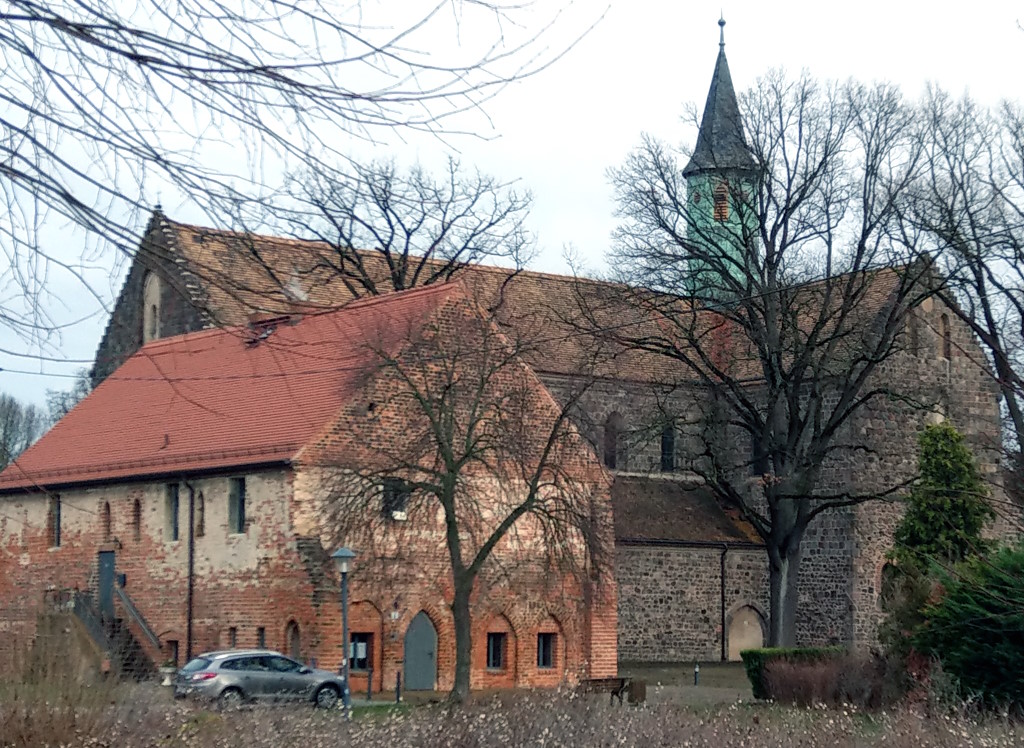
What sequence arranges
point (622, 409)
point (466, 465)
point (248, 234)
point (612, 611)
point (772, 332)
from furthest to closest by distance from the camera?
point (622, 409) → point (772, 332) → point (612, 611) → point (466, 465) → point (248, 234)

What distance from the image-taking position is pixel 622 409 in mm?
51938

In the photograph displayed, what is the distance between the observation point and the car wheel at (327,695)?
30234 mm

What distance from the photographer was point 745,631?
1933 inches

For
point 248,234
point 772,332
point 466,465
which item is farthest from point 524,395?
point 248,234

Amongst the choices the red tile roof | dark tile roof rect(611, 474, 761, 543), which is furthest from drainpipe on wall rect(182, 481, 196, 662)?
dark tile roof rect(611, 474, 761, 543)

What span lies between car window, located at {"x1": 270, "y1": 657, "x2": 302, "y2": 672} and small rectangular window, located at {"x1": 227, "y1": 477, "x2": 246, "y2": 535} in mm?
5036

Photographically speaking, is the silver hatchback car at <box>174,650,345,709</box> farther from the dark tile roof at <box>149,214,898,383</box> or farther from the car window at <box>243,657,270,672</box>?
the dark tile roof at <box>149,214,898,383</box>

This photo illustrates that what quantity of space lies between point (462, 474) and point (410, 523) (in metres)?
1.99

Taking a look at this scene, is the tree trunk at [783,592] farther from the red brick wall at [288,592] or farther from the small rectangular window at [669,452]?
the small rectangular window at [669,452]

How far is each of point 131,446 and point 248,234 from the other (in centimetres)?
3331

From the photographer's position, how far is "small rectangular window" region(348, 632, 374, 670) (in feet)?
111

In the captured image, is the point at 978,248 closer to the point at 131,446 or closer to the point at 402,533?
the point at 402,533

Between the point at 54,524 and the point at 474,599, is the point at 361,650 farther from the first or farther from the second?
the point at 54,524

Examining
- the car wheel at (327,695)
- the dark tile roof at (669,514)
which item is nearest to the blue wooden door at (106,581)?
the car wheel at (327,695)
